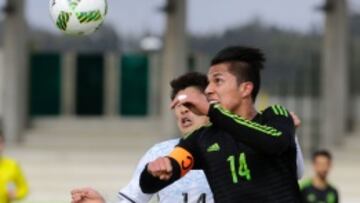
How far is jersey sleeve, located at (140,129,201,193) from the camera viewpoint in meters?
4.19

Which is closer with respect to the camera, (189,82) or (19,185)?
(189,82)

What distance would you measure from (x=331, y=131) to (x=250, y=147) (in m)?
15.1

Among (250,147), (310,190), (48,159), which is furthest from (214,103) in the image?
(48,159)

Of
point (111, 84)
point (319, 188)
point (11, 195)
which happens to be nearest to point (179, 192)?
point (11, 195)

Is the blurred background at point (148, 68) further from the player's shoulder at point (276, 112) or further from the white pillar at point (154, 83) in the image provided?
the player's shoulder at point (276, 112)

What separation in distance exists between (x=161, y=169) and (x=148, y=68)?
1553 cm

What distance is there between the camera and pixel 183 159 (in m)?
4.26

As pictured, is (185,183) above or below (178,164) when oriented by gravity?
below

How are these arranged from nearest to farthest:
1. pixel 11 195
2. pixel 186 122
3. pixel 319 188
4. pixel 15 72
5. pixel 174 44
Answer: pixel 186 122 → pixel 11 195 → pixel 319 188 → pixel 174 44 → pixel 15 72

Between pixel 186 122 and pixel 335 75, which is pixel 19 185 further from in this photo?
pixel 335 75

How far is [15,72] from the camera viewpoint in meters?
19.2

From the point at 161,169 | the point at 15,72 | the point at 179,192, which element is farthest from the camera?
the point at 15,72

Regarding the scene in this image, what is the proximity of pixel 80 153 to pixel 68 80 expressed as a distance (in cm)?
133

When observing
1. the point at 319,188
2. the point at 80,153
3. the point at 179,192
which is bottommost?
the point at 319,188
